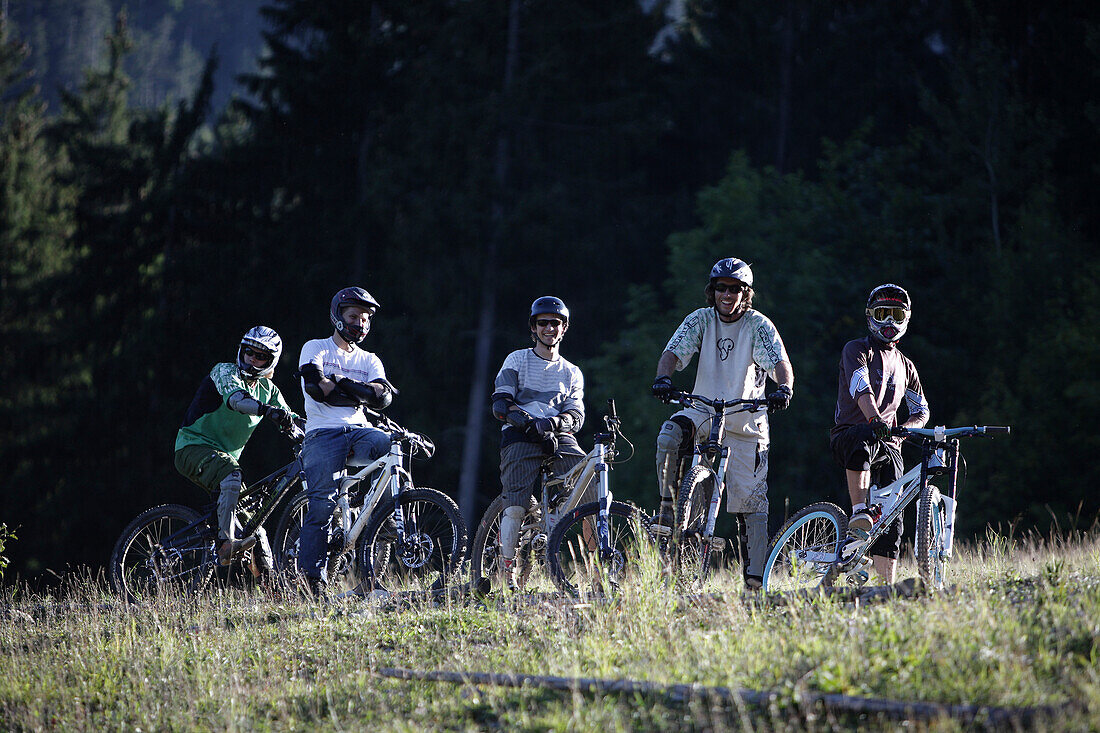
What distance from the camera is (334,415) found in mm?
8828

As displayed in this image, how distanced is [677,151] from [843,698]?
30.8 metres

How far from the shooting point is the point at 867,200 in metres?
32.0

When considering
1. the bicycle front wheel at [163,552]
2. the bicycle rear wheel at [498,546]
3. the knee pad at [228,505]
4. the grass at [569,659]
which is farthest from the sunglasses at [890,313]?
the bicycle front wheel at [163,552]

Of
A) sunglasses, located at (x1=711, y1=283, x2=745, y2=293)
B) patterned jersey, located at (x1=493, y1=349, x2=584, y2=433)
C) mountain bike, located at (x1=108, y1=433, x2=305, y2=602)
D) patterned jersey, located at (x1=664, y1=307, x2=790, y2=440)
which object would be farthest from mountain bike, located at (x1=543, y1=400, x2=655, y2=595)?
mountain bike, located at (x1=108, y1=433, x2=305, y2=602)

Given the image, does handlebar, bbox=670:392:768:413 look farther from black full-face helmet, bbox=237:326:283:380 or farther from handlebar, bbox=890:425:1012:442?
black full-face helmet, bbox=237:326:283:380

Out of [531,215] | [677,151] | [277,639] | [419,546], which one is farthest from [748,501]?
[677,151]

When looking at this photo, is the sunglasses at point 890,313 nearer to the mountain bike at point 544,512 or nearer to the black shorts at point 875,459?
the black shorts at point 875,459

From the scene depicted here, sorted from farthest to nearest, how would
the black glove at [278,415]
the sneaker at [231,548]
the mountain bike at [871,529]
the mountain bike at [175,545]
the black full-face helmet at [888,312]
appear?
1. the mountain bike at [175,545]
2. the sneaker at [231,548]
3. the black glove at [278,415]
4. the black full-face helmet at [888,312]
5. the mountain bike at [871,529]

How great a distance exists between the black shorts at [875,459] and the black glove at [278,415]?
4.09 meters

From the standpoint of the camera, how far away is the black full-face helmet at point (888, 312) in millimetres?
8211

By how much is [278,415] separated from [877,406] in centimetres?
442

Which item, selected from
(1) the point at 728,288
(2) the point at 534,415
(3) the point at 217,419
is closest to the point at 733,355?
(1) the point at 728,288

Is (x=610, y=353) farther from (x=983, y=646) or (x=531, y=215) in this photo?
(x=983, y=646)

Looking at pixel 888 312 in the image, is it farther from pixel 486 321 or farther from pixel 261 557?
pixel 486 321
